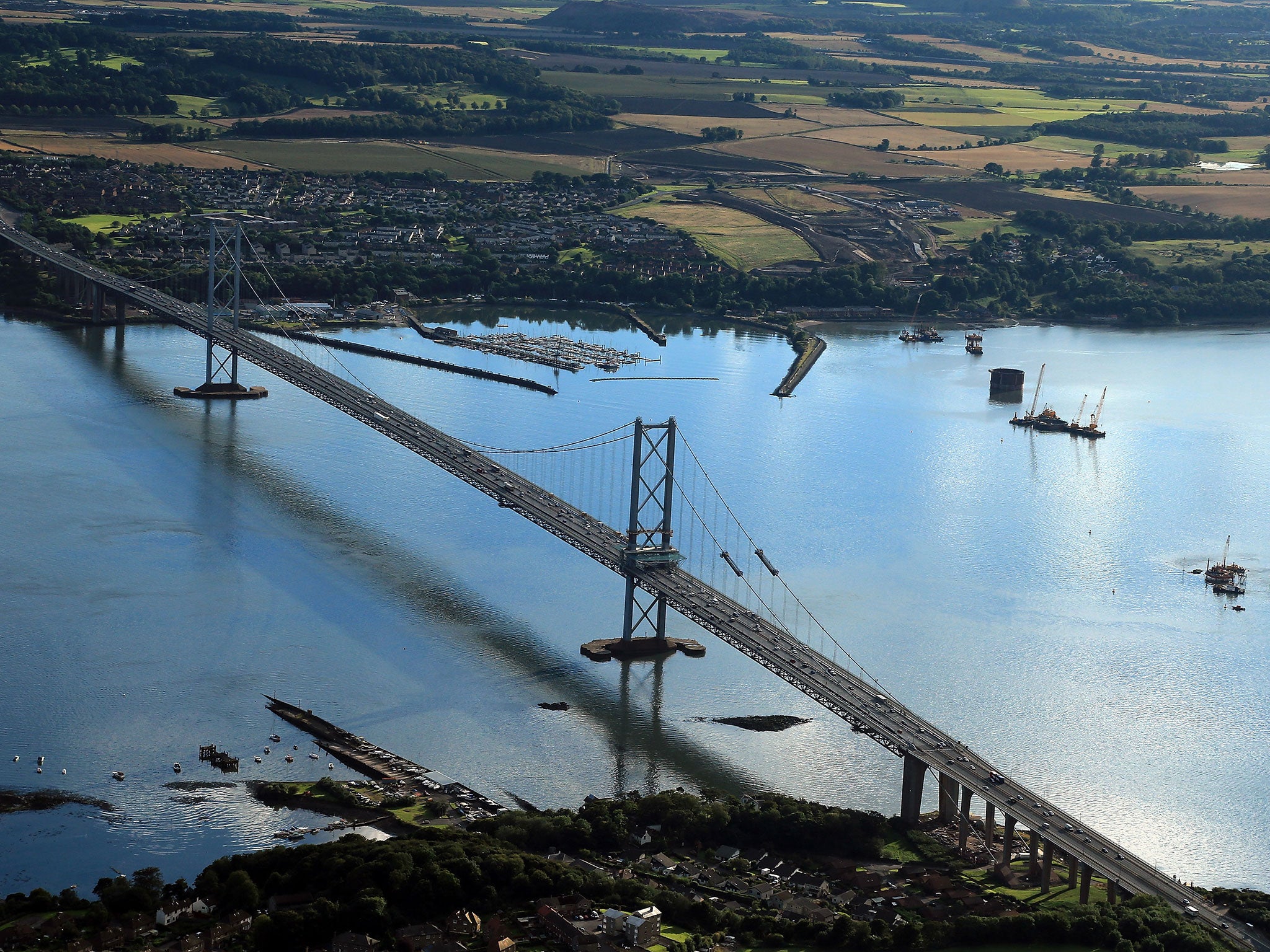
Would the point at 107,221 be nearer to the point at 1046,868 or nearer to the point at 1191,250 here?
the point at 1191,250

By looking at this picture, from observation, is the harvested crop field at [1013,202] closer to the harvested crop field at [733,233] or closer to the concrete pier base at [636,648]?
the harvested crop field at [733,233]

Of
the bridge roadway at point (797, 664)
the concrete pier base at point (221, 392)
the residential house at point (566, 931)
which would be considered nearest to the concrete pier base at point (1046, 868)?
the bridge roadway at point (797, 664)

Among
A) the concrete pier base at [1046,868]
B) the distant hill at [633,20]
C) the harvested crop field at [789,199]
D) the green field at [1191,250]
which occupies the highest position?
the distant hill at [633,20]

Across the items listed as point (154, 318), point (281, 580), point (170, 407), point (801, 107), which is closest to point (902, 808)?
point (281, 580)

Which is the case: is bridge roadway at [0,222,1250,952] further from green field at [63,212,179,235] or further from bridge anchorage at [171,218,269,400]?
green field at [63,212,179,235]

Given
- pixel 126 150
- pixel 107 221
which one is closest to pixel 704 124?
pixel 126 150

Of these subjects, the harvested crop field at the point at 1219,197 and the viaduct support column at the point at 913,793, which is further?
the harvested crop field at the point at 1219,197
